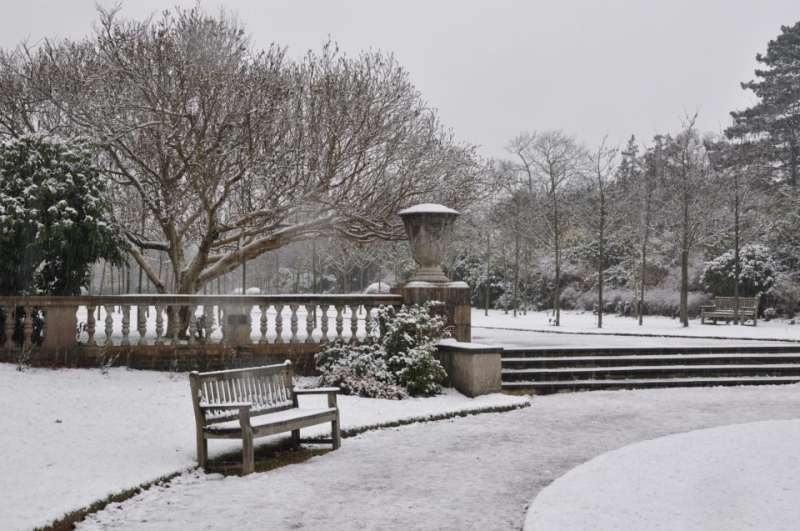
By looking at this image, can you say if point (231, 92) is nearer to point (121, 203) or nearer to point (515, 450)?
point (121, 203)

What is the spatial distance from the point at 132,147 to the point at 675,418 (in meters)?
12.1

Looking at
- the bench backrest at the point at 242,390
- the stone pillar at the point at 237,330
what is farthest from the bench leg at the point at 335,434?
the stone pillar at the point at 237,330

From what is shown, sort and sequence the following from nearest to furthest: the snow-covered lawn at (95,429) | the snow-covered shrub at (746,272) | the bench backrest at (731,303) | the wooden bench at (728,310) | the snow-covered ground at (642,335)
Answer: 1. the snow-covered lawn at (95,429)
2. the snow-covered ground at (642,335)
3. the wooden bench at (728,310)
4. the bench backrest at (731,303)
5. the snow-covered shrub at (746,272)

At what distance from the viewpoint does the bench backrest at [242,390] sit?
6.04 metres

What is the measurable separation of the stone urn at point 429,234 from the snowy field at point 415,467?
2.84 metres

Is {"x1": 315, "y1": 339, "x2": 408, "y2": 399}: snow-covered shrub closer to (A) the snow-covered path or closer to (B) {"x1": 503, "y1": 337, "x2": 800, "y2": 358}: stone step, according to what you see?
(A) the snow-covered path

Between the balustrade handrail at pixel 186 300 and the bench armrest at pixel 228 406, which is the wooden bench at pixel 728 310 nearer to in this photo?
the balustrade handrail at pixel 186 300

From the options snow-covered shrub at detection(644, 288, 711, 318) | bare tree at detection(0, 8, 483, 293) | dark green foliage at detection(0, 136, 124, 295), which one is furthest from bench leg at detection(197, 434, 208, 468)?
snow-covered shrub at detection(644, 288, 711, 318)

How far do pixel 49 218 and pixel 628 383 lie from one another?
32.5 feet

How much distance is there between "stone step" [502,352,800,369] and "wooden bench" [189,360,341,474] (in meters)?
5.49

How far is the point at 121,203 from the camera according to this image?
49.0ft

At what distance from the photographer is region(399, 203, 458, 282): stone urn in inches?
451

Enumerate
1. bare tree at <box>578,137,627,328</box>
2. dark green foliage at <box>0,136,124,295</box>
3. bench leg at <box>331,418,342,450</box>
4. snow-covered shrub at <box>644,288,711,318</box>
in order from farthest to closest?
snow-covered shrub at <box>644,288,711,318</box> → bare tree at <box>578,137,627,328</box> → dark green foliage at <box>0,136,124,295</box> → bench leg at <box>331,418,342,450</box>

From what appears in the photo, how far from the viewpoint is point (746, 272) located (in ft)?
84.3
